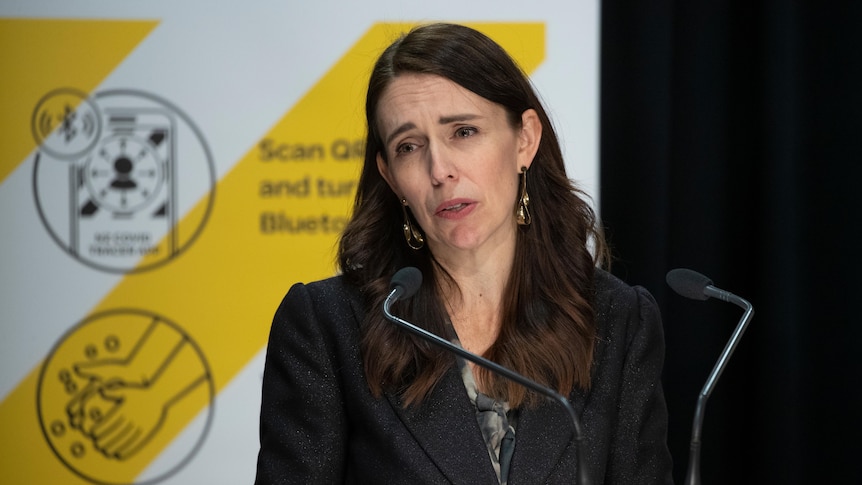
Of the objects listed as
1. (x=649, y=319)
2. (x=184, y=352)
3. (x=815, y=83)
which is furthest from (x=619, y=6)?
(x=184, y=352)

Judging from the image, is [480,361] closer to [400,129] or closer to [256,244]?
[400,129]

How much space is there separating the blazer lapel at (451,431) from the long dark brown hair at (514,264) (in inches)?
1.0

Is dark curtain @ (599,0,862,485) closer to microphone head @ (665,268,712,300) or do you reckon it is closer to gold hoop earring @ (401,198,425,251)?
gold hoop earring @ (401,198,425,251)


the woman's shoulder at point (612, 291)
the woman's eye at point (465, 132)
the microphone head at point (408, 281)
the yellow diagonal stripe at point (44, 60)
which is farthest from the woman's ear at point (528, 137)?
the yellow diagonal stripe at point (44, 60)

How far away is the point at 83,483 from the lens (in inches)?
127

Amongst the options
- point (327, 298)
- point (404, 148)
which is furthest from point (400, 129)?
point (327, 298)

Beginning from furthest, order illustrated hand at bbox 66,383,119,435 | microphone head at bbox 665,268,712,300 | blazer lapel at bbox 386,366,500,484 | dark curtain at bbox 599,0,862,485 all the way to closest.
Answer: dark curtain at bbox 599,0,862,485, illustrated hand at bbox 66,383,119,435, blazer lapel at bbox 386,366,500,484, microphone head at bbox 665,268,712,300

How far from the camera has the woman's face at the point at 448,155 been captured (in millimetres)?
2102

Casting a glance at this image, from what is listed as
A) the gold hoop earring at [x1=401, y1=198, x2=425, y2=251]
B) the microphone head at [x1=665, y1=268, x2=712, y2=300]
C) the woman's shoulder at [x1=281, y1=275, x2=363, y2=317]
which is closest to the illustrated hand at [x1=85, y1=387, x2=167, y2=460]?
the woman's shoulder at [x1=281, y1=275, x2=363, y2=317]

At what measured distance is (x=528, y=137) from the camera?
7.52 feet

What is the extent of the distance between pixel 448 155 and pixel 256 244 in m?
1.28

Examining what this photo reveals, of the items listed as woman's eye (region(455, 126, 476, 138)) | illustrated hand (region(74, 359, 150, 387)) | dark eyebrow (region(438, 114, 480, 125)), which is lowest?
illustrated hand (region(74, 359, 150, 387))

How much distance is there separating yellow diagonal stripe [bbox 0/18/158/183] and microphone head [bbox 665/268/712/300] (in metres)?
2.00

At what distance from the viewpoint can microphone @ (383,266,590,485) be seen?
151 centimetres
